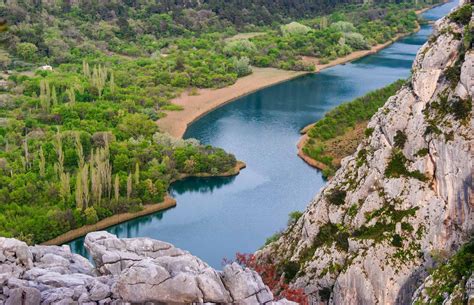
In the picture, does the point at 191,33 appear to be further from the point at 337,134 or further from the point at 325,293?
the point at 325,293

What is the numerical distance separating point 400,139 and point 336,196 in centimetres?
362

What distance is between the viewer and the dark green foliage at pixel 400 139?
29797 mm

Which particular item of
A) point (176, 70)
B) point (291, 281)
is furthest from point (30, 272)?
point (176, 70)

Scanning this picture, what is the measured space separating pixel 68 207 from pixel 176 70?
45048 mm

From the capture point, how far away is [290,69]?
98375mm

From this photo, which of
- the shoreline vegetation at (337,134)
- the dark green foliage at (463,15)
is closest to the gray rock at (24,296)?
the dark green foliage at (463,15)

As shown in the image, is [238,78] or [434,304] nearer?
[434,304]

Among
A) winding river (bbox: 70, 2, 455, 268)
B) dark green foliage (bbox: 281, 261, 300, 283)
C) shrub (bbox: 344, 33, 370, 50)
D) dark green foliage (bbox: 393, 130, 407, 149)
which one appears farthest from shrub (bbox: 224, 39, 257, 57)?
dark green foliage (bbox: 393, 130, 407, 149)

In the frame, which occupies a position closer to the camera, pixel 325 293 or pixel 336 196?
pixel 325 293

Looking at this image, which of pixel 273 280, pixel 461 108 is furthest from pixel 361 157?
pixel 273 280

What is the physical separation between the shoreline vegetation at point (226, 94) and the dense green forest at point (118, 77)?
4.13ft

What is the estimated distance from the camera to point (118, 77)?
85188mm

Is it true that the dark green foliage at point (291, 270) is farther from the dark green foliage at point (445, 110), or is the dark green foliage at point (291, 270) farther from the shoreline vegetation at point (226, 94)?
the shoreline vegetation at point (226, 94)

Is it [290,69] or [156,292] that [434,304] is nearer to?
[156,292]
